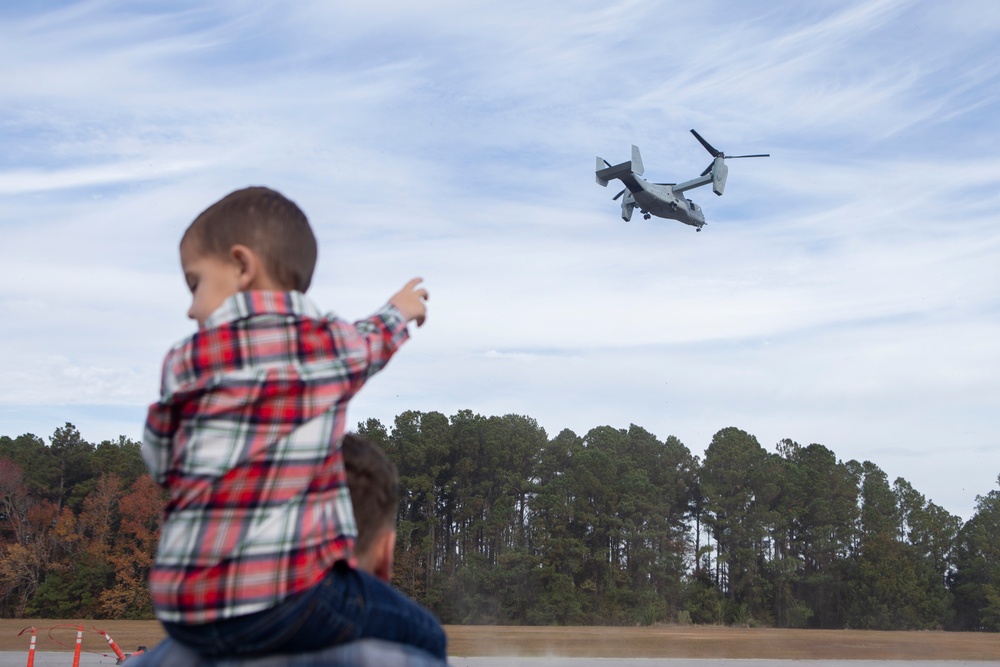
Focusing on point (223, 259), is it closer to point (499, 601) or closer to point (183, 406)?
point (183, 406)

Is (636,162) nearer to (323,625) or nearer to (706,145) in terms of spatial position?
(706,145)

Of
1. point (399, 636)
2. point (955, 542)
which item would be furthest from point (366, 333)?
point (955, 542)

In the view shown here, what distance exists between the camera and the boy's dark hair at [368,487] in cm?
160

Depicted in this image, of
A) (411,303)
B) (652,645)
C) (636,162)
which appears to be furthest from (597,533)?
(411,303)

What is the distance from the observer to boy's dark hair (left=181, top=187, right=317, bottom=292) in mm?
1640

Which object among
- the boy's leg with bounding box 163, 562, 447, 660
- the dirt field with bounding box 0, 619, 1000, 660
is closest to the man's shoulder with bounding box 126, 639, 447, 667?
the boy's leg with bounding box 163, 562, 447, 660

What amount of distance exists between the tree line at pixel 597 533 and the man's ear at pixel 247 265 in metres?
59.9

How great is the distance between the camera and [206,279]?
5.46ft

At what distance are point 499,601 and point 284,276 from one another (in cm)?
6403

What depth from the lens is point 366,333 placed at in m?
1.65

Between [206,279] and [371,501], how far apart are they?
0.47 metres

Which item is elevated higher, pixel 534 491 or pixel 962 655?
pixel 534 491

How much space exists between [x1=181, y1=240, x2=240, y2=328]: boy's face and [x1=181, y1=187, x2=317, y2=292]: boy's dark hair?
0.01 meters

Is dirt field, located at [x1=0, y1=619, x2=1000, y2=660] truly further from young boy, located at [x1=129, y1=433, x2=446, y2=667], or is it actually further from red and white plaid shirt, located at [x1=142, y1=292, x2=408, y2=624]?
red and white plaid shirt, located at [x1=142, y1=292, x2=408, y2=624]
